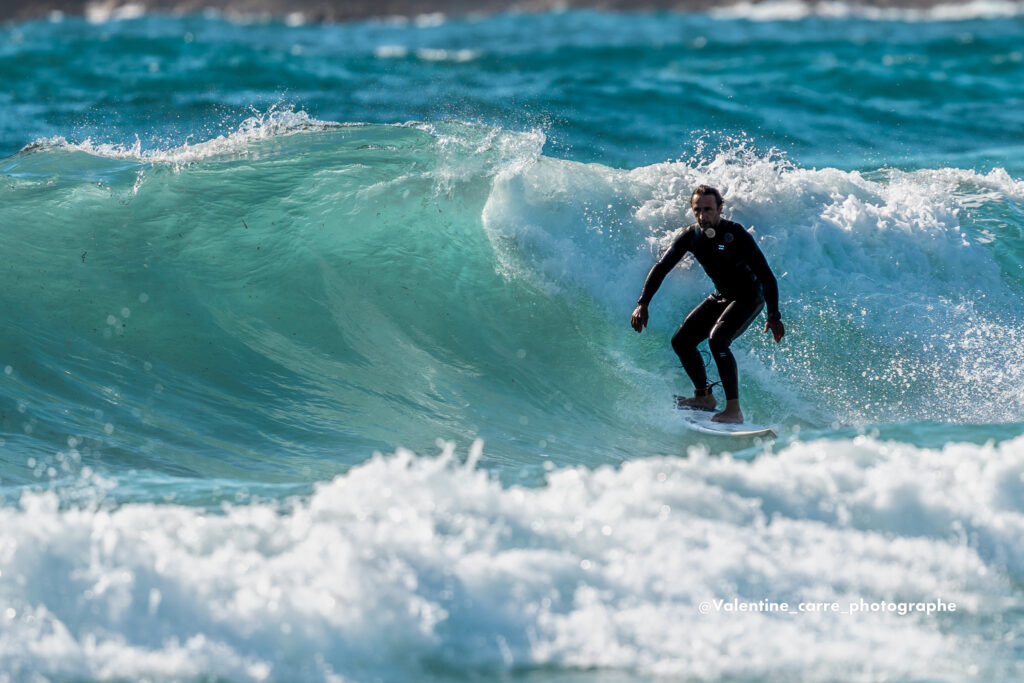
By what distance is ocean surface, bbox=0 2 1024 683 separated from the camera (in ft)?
13.2

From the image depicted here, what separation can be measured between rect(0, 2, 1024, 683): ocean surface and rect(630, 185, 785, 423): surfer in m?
0.56

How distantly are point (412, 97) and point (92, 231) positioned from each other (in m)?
10.0

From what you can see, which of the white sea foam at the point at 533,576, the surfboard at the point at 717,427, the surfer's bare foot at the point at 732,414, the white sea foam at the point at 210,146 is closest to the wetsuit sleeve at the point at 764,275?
the surfer's bare foot at the point at 732,414

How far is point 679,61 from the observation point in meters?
26.8

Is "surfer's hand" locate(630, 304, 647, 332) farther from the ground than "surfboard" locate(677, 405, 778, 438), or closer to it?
farther from the ground

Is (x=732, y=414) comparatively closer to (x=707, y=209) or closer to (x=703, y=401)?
(x=703, y=401)

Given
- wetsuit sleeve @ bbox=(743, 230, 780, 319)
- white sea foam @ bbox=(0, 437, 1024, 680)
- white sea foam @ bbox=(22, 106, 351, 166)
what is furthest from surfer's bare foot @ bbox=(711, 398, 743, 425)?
white sea foam @ bbox=(22, 106, 351, 166)

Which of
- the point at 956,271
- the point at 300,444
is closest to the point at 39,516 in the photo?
the point at 300,444

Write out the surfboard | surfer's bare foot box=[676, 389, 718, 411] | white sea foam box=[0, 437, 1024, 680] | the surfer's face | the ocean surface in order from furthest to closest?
1. surfer's bare foot box=[676, 389, 718, 411]
2. the surfboard
3. the surfer's face
4. the ocean surface
5. white sea foam box=[0, 437, 1024, 680]

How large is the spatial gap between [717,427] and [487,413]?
1530 mm

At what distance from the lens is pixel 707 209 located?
20.6 ft

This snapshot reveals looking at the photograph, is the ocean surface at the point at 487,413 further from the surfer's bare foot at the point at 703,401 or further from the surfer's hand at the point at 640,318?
the surfer's hand at the point at 640,318

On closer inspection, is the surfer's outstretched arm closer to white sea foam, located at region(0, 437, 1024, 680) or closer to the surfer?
the surfer

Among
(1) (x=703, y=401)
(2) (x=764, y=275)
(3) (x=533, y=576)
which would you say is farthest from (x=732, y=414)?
(3) (x=533, y=576)
